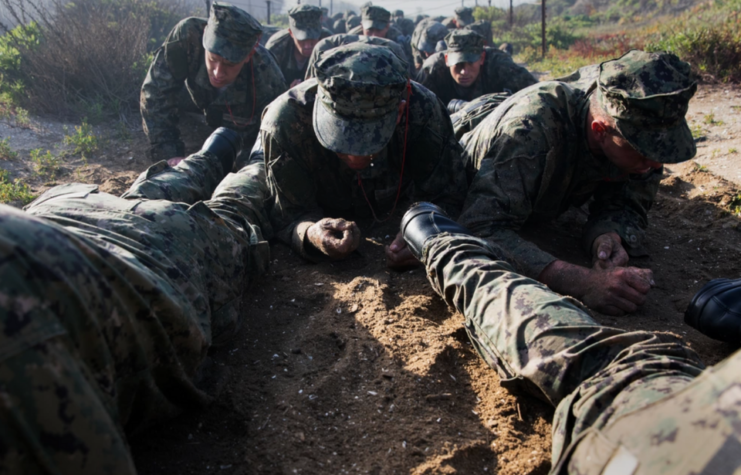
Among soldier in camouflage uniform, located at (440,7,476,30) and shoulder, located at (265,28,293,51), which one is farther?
soldier in camouflage uniform, located at (440,7,476,30)

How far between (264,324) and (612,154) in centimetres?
196

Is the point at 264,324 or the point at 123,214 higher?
the point at 123,214

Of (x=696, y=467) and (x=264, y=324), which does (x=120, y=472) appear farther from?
(x=264, y=324)

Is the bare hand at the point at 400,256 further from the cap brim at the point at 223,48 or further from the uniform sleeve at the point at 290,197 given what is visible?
the cap brim at the point at 223,48

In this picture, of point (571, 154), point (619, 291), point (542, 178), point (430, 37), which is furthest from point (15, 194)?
point (430, 37)

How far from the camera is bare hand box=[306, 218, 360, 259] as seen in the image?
281 cm

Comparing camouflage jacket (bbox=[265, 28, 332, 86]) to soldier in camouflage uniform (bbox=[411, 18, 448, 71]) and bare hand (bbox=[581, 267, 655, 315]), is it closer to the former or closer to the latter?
soldier in camouflage uniform (bbox=[411, 18, 448, 71])

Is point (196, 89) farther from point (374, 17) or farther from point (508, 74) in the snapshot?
point (374, 17)

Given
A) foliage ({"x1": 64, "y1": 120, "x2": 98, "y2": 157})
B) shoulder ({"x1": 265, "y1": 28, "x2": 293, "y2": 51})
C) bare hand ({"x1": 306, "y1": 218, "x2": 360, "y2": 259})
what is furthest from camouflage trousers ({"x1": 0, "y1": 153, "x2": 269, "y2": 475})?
shoulder ({"x1": 265, "y1": 28, "x2": 293, "y2": 51})

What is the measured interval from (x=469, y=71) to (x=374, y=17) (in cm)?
389

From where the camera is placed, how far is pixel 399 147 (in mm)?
3170

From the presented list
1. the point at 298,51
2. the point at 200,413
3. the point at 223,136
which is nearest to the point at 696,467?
the point at 200,413

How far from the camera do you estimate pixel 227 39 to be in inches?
181

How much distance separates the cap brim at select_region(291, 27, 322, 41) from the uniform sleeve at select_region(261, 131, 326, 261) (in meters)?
4.43
